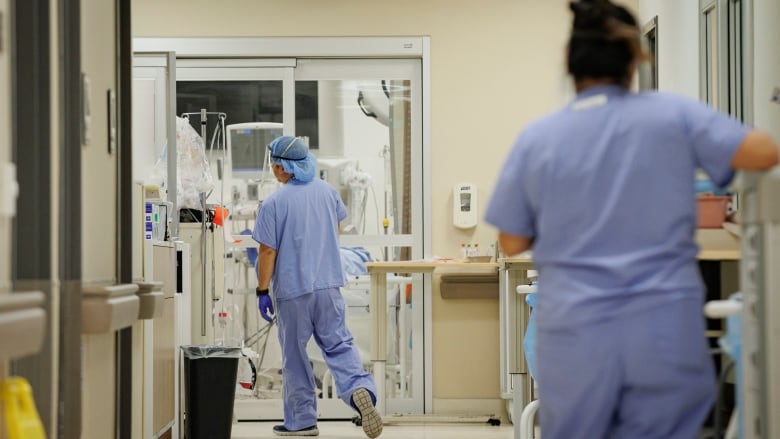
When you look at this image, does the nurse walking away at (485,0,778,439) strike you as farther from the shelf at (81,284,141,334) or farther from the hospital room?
the shelf at (81,284,141,334)

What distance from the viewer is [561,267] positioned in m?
2.06

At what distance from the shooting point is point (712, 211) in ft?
9.84

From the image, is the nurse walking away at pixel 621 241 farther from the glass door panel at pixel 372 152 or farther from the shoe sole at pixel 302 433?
the glass door panel at pixel 372 152

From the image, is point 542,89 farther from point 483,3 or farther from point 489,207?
point 489,207

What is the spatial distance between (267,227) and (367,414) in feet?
3.37

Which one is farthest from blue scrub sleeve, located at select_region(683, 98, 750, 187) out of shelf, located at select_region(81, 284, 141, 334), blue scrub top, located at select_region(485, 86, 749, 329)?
shelf, located at select_region(81, 284, 141, 334)

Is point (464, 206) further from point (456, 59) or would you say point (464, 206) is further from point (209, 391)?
point (209, 391)

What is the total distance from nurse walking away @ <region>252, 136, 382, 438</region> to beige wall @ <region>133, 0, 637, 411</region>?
43.6 inches

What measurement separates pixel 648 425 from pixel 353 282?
445 cm

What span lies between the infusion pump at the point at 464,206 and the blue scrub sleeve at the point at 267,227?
51.3 inches

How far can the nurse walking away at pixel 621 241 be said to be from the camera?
6.44 feet

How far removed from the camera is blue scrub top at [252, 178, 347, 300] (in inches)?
205

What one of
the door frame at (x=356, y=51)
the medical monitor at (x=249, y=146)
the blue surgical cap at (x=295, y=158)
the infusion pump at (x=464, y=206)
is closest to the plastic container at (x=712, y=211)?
the blue surgical cap at (x=295, y=158)

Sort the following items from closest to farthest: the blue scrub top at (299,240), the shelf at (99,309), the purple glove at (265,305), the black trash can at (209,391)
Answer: the shelf at (99,309)
the black trash can at (209,391)
the blue scrub top at (299,240)
the purple glove at (265,305)
